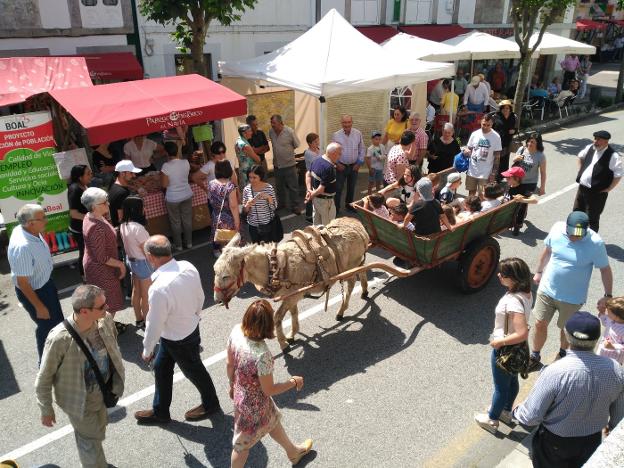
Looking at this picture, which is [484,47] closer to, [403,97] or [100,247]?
[403,97]

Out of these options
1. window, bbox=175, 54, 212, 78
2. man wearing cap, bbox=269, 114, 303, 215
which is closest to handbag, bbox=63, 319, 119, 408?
man wearing cap, bbox=269, 114, 303, 215

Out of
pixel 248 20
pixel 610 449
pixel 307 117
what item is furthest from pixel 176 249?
pixel 248 20

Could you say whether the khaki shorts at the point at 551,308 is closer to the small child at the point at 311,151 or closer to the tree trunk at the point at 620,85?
the small child at the point at 311,151

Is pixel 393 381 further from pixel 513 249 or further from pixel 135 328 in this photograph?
pixel 513 249

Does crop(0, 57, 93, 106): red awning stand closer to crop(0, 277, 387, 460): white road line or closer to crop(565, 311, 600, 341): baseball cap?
crop(0, 277, 387, 460): white road line

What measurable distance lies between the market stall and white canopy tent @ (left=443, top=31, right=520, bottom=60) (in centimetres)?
976

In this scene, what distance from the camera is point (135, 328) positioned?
6.32 metres

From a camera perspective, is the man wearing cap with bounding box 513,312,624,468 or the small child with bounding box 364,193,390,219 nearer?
the man wearing cap with bounding box 513,312,624,468

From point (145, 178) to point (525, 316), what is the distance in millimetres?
6244

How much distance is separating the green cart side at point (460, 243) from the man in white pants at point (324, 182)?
69cm

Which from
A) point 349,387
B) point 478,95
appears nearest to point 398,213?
point 349,387

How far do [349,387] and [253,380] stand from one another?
1831mm

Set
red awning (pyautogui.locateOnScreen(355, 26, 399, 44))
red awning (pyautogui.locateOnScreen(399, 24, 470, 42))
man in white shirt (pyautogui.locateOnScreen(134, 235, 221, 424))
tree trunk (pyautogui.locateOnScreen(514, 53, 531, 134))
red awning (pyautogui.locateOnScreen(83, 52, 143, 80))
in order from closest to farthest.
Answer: man in white shirt (pyautogui.locateOnScreen(134, 235, 221, 424)), red awning (pyautogui.locateOnScreen(83, 52, 143, 80)), tree trunk (pyautogui.locateOnScreen(514, 53, 531, 134)), red awning (pyautogui.locateOnScreen(355, 26, 399, 44)), red awning (pyautogui.locateOnScreen(399, 24, 470, 42))

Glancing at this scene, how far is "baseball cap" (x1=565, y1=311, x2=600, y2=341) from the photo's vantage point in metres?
3.22
